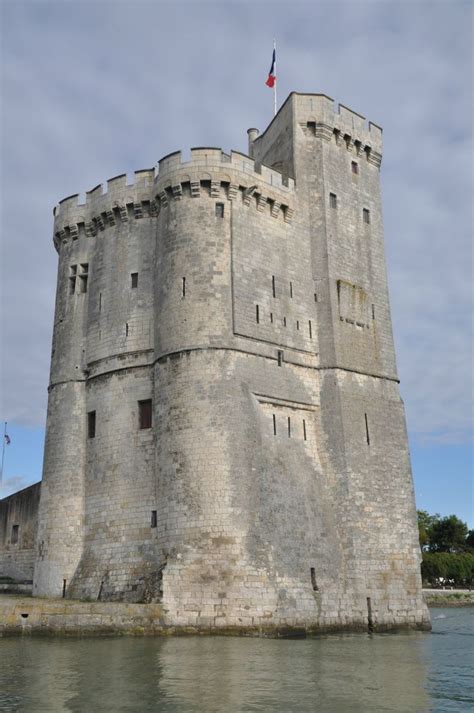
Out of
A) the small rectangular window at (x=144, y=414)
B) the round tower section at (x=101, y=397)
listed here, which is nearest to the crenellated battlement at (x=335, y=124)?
the round tower section at (x=101, y=397)

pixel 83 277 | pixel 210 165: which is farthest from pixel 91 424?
pixel 210 165

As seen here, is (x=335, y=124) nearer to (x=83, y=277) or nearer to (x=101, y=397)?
(x=83, y=277)

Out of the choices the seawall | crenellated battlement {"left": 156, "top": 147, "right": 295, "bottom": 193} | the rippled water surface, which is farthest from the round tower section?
the rippled water surface

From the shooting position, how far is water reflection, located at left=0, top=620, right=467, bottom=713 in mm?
9734

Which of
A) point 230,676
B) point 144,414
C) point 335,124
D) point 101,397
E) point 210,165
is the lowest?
point 230,676

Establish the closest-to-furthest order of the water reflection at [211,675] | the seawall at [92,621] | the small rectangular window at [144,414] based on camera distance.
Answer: the water reflection at [211,675] < the seawall at [92,621] < the small rectangular window at [144,414]

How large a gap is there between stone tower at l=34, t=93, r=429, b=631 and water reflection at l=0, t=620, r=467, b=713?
3000 mm

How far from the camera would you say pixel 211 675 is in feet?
38.8

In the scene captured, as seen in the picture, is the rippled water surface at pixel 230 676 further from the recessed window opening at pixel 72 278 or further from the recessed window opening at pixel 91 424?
the recessed window opening at pixel 72 278

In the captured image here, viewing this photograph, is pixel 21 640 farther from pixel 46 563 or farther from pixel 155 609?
pixel 46 563

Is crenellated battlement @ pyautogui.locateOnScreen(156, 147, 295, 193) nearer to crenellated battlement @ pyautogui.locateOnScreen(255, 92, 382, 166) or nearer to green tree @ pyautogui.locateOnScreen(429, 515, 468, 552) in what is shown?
crenellated battlement @ pyautogui.locateOnScreen(255, 92, 382, 166)

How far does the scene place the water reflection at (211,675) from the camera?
9.73 metres

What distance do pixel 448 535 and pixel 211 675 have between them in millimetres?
55311

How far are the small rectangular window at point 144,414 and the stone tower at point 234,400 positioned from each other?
1.8 inches
